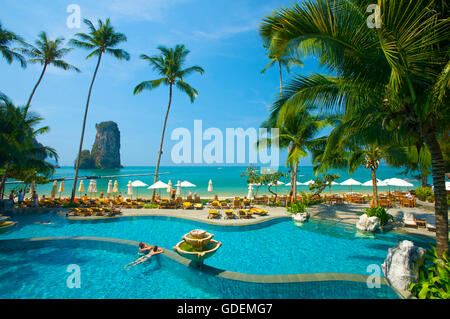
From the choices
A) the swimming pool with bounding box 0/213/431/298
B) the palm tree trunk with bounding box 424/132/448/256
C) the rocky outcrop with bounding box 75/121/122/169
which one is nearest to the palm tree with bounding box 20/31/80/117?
the swimming pool with bounding box 0/213/431/298

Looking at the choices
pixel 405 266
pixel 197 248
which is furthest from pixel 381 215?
pixel 197 248

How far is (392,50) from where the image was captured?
10.3 ft

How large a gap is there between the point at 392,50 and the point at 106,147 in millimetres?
138317

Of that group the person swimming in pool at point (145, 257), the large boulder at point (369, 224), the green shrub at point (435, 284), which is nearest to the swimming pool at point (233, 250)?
the person swimming in pool at point (145, 257)

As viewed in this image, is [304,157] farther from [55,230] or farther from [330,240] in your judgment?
[55,230]

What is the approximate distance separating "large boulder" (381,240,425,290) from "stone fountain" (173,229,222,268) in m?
4.03

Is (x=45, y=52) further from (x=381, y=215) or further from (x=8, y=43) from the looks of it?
(x=381, y=215)

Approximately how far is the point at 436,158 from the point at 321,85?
8.64 ft

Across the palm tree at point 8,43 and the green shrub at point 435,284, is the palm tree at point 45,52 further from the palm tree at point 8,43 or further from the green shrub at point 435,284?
the green shrub at point 435,284

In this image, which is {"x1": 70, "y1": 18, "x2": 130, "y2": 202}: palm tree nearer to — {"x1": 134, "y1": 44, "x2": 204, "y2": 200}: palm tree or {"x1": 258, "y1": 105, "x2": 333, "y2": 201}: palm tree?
{"x1": 134, "y1": 44, "x2": 204, "y2": 200}: palm tree

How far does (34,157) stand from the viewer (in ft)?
43.9

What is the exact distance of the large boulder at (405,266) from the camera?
3.99 metres

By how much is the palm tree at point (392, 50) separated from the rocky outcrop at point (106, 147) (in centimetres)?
13284

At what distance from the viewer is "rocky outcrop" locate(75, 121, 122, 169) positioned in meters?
116
